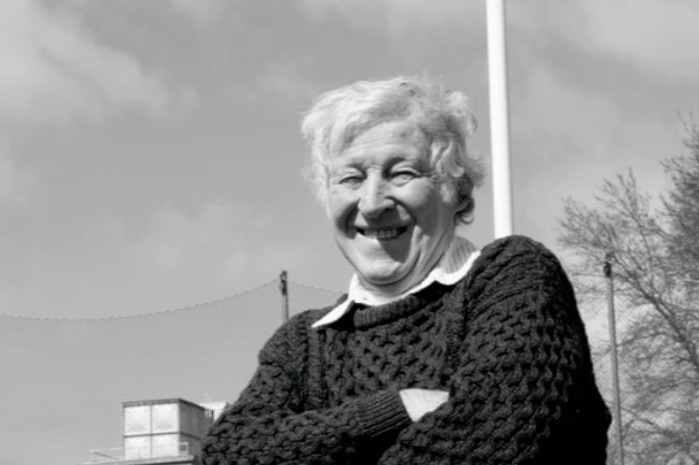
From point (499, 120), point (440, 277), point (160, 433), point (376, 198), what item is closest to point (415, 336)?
point (440, 277)

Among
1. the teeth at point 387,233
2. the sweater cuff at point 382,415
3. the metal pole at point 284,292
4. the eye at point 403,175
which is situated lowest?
the sweater cuff at point 382,415

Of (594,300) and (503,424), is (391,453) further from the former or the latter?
(594,300)

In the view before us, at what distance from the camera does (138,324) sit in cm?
1554

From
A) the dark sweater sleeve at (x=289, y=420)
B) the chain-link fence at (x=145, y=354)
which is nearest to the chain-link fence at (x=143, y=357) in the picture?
the chain-link fence at (x=145, y=354)

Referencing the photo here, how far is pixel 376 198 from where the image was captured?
2.26 m

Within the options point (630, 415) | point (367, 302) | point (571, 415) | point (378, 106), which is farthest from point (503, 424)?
point (630, 415)

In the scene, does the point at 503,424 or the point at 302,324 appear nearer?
the point at 503,424

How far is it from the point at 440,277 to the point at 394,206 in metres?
0.12

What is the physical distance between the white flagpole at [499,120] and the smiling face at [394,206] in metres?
3.39

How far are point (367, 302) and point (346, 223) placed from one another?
0.12 m

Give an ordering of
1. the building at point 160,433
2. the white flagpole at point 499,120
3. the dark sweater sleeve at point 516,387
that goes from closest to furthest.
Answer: the dark sweater sleeve at point 516,387 → the white flagpole at point 499,120 → the building at point 160,433

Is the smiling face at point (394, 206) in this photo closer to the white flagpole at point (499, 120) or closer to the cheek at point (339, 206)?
the cheek at point (339, 206)

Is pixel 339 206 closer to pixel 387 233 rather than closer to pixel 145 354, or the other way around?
pixel 387 233

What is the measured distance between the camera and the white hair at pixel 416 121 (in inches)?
90.0
